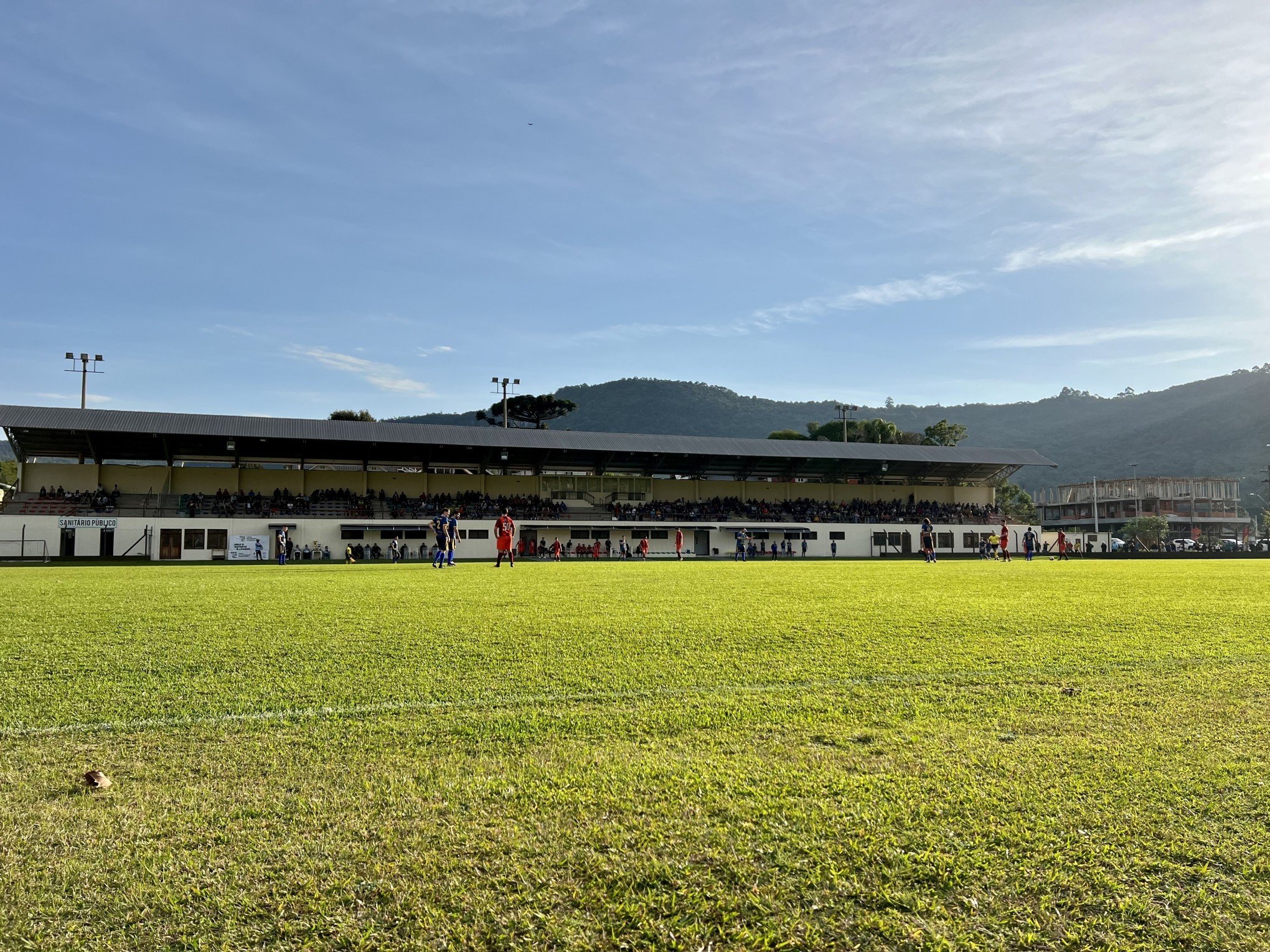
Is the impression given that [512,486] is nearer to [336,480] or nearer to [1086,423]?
[336,480]

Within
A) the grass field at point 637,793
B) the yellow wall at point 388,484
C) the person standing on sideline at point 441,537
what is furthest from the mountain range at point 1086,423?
the grass field at point 637,793

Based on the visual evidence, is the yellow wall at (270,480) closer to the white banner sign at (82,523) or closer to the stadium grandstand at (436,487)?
the stadium grandstand at (436,487)

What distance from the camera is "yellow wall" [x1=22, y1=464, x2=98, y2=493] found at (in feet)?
150

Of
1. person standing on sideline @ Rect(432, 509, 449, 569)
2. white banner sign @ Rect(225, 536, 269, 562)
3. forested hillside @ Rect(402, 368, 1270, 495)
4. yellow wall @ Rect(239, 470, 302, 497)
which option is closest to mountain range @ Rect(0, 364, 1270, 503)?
forested hillside @ Rect(402, 368, 1270, 495)

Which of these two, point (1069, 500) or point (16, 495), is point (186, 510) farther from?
point (1069, 500)

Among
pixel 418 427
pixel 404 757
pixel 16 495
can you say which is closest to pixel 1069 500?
pixel 418 427

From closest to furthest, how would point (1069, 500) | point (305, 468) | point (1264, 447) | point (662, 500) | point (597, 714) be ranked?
point (597, 714) < point (305, 468) < point (662, 500) < point (1069, 500) < point (1264, 447)

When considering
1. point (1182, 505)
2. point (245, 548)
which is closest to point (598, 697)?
point (245, 548)

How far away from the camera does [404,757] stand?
162 inches

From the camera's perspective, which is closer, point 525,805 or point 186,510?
point 525,805

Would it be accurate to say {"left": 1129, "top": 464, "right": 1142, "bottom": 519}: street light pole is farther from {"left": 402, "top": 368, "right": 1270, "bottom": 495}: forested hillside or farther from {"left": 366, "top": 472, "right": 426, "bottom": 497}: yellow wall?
{"left": 366, "top": 472, "right": 426, "bottom": 497}: yellow wall

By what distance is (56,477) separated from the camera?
1809 inches

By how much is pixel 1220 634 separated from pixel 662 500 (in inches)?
1905

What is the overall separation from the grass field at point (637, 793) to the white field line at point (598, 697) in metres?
0.04
